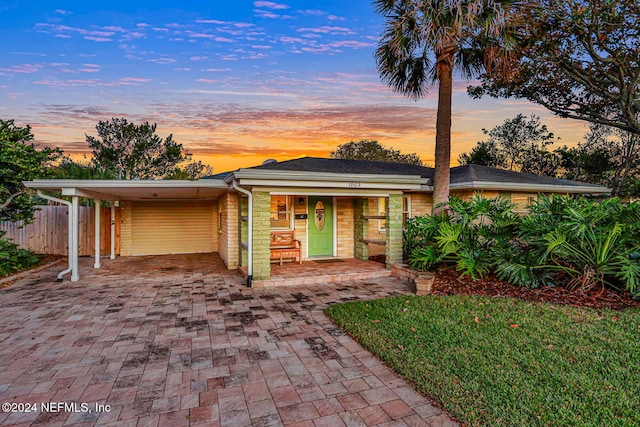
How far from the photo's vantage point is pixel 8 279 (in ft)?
24.0

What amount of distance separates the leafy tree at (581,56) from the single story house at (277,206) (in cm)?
310

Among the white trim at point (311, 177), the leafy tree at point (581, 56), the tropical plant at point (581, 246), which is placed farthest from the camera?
the leafy tree at point (581, 56)

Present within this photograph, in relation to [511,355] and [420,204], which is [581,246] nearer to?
[511,355]

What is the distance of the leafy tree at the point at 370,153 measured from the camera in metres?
Result: 28.8

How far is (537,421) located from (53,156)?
12.4 metres

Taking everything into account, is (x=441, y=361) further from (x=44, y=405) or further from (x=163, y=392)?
(x=44, y=405)

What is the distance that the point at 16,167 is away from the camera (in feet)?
26.2

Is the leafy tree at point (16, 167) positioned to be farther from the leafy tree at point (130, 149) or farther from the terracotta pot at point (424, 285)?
the leafy tree at point (130, 149)

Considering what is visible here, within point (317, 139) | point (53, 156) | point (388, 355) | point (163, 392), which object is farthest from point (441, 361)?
point (317, 139)

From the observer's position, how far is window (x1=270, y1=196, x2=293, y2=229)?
929 centimetres

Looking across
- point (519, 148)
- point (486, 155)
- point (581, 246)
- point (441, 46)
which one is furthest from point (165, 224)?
point (519, 148)

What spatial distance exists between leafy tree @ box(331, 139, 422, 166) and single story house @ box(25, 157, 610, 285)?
660 inches

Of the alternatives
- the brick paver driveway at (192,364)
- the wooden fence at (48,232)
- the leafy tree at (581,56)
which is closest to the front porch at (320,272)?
the brick paver driveway at (192,364)

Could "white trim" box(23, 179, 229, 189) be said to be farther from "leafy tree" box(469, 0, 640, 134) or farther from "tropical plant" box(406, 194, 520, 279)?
"leafy tree" box(469, 0, 640, 134)
